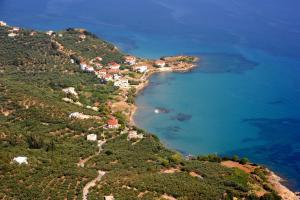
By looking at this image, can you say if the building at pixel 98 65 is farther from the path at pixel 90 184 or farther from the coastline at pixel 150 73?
the path at pixel 90 184

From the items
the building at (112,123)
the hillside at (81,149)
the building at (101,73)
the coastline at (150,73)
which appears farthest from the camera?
the building at (101,73)

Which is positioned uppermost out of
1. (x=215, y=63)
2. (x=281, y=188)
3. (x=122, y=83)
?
(x=215, y=63)

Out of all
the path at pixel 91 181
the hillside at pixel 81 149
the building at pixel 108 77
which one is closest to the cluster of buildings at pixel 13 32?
the hillside at pixel 81 149

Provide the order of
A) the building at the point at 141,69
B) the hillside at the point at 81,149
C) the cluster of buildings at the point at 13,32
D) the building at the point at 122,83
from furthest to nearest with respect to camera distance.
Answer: the building at the point at 141,69, the cluster of buildings at the point at 13,32, the building at the point at 122,83, the hillside at the point at 81,149

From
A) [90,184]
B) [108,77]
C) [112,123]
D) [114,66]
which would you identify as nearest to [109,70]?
[114,66]

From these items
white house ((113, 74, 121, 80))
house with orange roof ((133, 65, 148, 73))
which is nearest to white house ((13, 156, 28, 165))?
white house ((113, 74, 121, 80))

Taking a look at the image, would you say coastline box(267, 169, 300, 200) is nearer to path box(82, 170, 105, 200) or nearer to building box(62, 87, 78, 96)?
path box(82, 170, 105, 200)

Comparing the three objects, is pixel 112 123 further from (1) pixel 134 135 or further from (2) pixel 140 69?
(2) pixel 140 69
